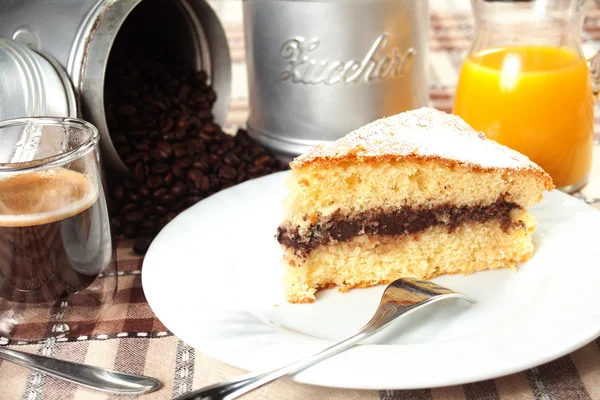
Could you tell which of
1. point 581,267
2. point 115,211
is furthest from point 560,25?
point 115,211

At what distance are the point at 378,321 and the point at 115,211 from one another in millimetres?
1334

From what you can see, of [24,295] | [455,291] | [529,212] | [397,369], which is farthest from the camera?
[529,212]

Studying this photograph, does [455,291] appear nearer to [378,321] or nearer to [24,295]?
[378,321]

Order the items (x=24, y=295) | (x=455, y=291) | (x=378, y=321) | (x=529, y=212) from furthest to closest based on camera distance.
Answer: (x=529, y=212), (x=455, y=291), (x=24, y=295), (x=378, y=321)

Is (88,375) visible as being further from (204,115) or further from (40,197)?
(204,115)

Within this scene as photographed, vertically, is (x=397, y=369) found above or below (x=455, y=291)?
above

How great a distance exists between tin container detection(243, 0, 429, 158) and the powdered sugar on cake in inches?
20.4

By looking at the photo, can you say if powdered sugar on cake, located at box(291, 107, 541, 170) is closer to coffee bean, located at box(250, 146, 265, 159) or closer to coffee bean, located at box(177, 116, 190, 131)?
coffee bean, located at box(250, 146, 265, 159)

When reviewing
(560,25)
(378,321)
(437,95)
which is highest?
(560,25)

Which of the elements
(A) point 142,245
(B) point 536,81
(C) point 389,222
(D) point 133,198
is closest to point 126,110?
(D) point 133,198

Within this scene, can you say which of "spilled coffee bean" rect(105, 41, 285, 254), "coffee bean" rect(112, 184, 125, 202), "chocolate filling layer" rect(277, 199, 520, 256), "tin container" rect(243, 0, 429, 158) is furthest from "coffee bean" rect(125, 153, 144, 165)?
"chocolate filling layer" rect(277, 199, 520, 256)

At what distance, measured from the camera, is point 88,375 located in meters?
1.82

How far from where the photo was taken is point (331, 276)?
2.33 meters

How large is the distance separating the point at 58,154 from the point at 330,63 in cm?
137
